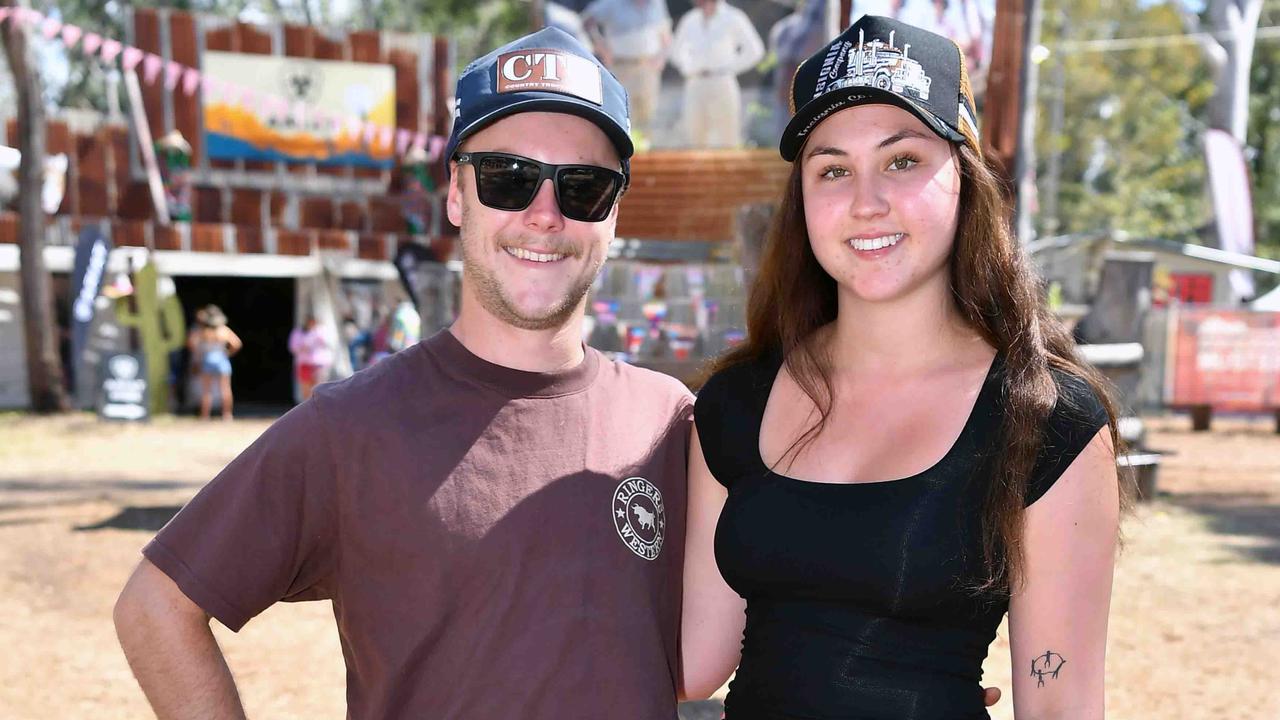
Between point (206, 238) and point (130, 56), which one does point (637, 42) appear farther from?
point (206, 238)

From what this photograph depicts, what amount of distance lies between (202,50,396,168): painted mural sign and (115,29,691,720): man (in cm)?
1799

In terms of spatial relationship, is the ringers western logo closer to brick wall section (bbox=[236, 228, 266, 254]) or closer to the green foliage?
brick wall section (bbox=[236, 228, 266, 254])

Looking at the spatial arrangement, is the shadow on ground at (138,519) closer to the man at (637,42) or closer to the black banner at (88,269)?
the man at (637,42)

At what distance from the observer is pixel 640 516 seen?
2.04m

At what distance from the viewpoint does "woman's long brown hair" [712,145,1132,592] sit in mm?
1864

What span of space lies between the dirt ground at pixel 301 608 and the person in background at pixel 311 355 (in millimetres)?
4949

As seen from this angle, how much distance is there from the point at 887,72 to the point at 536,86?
641 mm

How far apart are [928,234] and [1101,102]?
153 feet

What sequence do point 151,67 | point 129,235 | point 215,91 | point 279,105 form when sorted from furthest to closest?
point 215,91 → point 279,105 → point 129,235 → point 151,67

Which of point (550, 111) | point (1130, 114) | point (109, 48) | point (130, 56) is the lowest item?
point (550, 111)

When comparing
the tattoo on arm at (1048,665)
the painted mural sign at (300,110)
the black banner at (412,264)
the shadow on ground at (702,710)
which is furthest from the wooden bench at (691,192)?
the painted mural sign at (300,110)

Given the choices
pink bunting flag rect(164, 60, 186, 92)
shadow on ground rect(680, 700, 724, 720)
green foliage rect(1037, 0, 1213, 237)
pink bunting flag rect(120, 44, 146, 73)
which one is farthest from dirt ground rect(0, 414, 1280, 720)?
green foliage rect(1037, 0, 1213, 237)

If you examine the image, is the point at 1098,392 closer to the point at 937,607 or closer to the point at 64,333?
the point at 937,607

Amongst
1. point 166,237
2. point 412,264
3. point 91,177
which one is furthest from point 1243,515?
point 91,177
